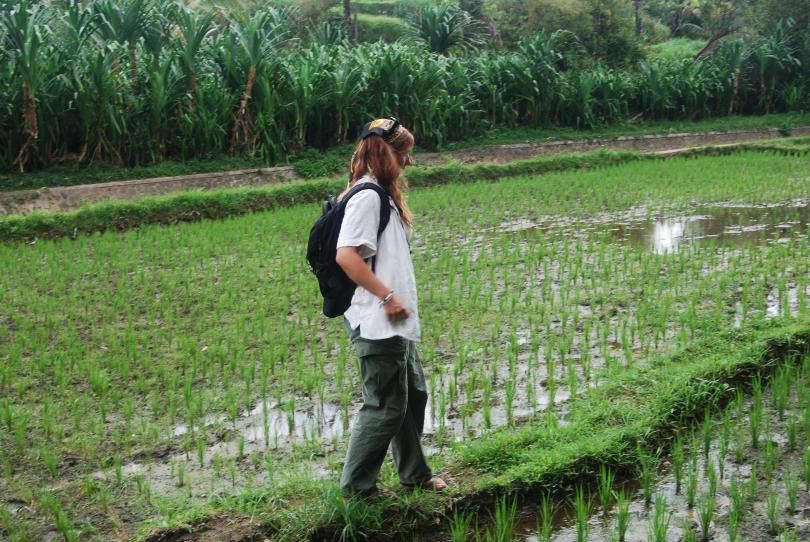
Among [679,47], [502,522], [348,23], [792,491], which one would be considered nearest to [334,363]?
[502,522]

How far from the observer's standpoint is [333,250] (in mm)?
2840

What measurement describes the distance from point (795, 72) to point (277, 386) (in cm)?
→ 1992

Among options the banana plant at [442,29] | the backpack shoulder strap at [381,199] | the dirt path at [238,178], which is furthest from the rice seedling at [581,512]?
the banana plant at [442,29]

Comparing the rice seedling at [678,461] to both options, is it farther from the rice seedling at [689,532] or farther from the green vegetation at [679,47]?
the green vegetation at [679,47]

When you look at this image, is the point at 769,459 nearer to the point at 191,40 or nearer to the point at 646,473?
the point at 646,473

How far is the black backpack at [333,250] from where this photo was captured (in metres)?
2.81

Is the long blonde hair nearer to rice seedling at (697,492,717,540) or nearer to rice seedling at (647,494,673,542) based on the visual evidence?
rice seedling at (647,494,673,542)

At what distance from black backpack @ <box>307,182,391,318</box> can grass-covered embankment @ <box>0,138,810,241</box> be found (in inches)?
255

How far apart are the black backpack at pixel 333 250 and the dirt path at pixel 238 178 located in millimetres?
7557

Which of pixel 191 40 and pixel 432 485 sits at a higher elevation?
pixel 191 40

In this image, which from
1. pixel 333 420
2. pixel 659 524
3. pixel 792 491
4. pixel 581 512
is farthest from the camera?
pixel 333 420

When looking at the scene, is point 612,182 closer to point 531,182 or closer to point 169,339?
point 531,182

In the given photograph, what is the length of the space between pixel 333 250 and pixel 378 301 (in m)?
0.24

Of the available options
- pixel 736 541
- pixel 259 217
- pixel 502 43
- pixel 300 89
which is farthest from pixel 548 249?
pixel 502 43
